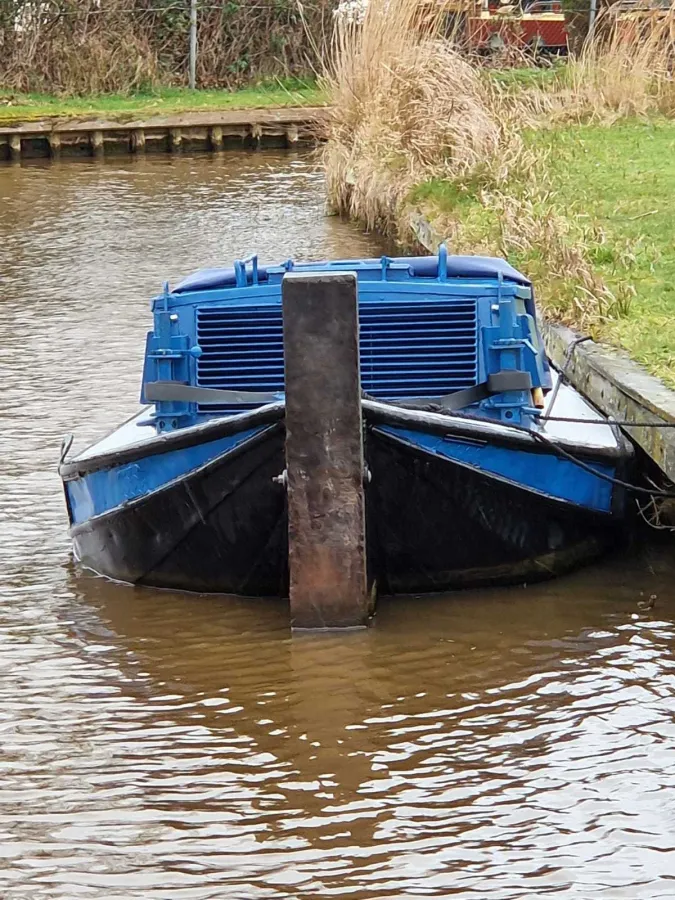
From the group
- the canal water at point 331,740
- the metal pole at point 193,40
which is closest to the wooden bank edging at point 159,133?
the metal pole at point 193,40

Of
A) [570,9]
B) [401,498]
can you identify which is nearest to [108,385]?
[401,498]

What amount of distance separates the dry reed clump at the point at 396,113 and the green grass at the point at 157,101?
8.09 m

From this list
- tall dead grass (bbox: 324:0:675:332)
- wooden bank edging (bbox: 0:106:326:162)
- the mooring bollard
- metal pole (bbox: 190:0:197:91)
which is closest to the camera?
the mooring bollard

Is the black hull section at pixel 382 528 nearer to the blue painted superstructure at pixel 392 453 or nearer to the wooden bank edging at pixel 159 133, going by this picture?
the blue painted superstructure at pixel 392 453

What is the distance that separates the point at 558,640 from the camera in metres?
7.01

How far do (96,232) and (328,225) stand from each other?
2767 millimetres

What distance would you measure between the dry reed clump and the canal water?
27.9 feet

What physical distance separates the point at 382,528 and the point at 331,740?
4.57ft

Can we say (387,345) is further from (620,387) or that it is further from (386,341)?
(620,387)

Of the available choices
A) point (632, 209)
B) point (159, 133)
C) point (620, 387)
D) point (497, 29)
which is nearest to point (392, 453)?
point (620, 387)

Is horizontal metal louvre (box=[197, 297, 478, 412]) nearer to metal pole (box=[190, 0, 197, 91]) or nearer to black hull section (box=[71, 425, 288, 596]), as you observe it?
black hull section (box=[71, 425, 288, 596])

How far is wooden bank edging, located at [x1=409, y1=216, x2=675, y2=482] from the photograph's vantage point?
7332 millimetres

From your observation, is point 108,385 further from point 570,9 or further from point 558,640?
point 570,9

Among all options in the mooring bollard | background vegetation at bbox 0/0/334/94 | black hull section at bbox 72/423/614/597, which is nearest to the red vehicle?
background vegetation at bbox 0/0/334/94
